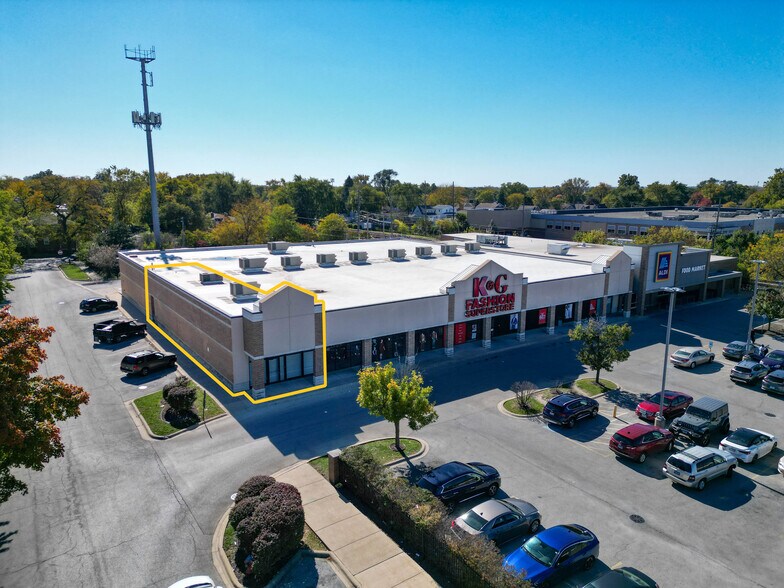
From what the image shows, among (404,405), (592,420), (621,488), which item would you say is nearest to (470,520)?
(404,405)

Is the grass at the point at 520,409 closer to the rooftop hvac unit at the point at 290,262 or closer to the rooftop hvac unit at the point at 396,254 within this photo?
the rooftop hvac unit at the point at 290,262

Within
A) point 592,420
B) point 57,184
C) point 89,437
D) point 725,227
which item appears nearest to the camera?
point 89,437

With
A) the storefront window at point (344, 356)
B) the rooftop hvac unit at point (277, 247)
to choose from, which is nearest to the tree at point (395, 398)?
the storefront window at point (344, 356)

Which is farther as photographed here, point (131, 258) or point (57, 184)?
point (57, 184)

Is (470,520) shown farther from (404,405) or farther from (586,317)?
(586,317)

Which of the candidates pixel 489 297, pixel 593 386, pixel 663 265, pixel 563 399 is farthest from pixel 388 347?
pixel 663 265

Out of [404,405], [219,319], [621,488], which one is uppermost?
[219,319]

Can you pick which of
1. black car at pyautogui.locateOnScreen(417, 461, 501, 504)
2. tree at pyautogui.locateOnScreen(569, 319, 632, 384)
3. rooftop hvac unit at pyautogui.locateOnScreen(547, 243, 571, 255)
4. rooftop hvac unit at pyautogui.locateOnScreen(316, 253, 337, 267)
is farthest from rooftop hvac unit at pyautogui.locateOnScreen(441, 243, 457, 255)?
black car at pyautogui.locateOnScreen(417, 461, 501, 504)
